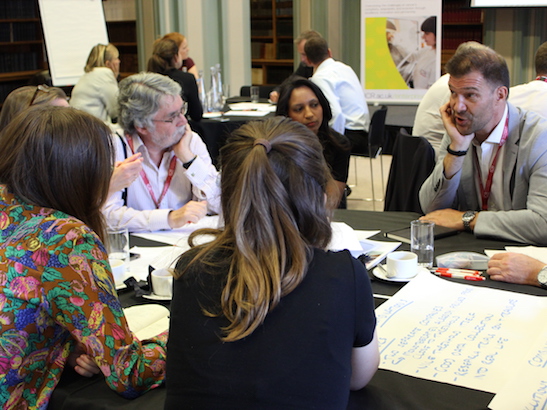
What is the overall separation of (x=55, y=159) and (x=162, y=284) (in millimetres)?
526

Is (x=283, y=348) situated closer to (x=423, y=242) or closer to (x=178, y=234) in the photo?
(x=423, y=242)

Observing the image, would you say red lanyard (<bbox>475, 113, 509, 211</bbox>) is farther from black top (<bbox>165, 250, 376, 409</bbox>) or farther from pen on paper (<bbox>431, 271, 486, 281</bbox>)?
black top (<bbox>165, 250, 376, 409</bbox>)

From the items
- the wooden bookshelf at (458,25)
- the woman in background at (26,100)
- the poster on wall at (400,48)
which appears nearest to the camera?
the woman in background at (26,100)

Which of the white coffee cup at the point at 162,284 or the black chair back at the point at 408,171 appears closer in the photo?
the white coffee cup at the point at 162,284

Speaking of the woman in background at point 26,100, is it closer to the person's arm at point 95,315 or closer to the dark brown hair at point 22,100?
the dark brown hair at point 22,100

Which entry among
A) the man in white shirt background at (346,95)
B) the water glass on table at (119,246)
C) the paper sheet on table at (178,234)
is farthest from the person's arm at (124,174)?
the man in white shirt background at (346,95)

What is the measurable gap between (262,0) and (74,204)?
793 cm

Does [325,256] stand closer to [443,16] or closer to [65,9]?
[65,9]

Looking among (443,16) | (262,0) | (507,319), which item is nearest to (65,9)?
(262,0)

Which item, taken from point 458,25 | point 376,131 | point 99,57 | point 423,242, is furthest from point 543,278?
point 458,25

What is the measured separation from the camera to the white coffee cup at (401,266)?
181 centimetres

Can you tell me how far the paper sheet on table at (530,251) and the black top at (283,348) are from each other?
1013 millimetres

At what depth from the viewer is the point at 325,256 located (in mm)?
1195

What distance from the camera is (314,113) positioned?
11.1ft
